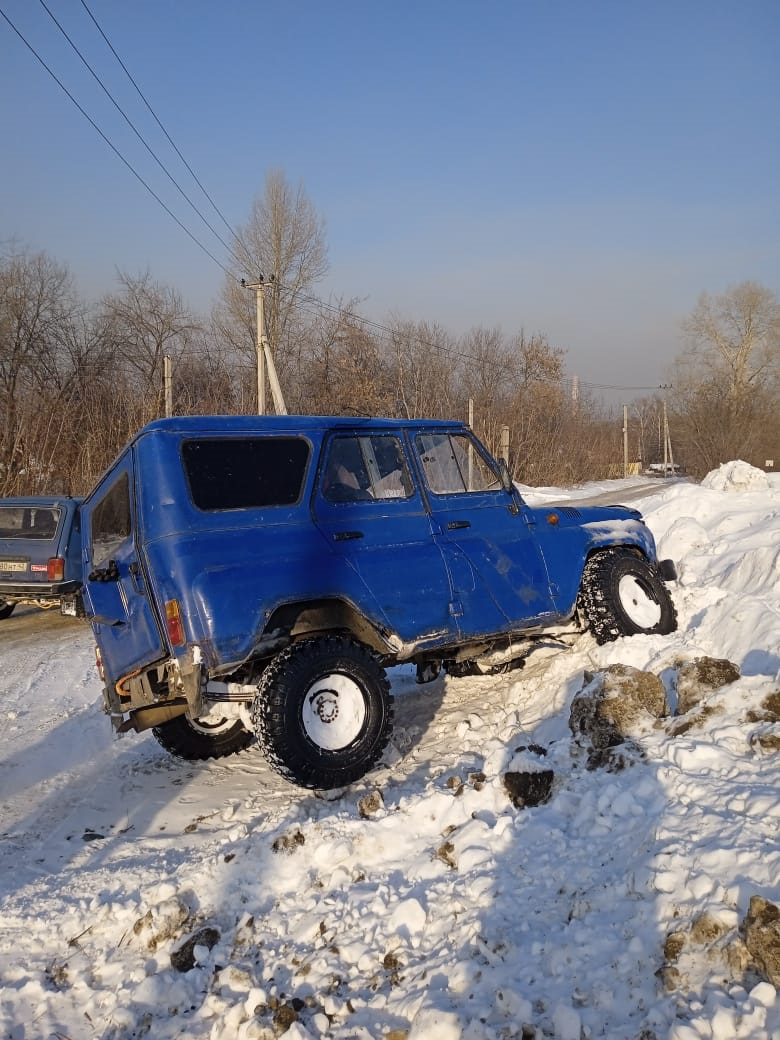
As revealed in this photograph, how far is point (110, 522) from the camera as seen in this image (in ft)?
17.3

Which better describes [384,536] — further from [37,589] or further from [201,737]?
[37,589]

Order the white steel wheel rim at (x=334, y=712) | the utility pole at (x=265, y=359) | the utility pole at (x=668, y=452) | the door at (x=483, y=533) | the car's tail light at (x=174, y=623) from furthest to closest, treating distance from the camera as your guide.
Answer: the utility pole at (x=668, y=452) → the utility pole at (x=265, y=359) → the door at (x=483, y=533) → the white steel wheel rim at (x=334, y=712) → the car's tail light at (x=174, y=623)

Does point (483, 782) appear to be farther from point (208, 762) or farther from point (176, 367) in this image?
point (176, 367)

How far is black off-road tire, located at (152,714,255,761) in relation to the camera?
18.0 feet

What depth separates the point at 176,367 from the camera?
32.5m

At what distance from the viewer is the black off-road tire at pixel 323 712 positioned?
442 centimetres

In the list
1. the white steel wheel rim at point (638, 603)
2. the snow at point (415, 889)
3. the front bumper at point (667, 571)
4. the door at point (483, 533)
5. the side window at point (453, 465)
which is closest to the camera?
the snow at point (415, 889)

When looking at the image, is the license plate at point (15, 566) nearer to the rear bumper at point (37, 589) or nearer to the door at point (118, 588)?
the rear bumper at point (37, 589)

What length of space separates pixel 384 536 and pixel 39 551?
7360mm

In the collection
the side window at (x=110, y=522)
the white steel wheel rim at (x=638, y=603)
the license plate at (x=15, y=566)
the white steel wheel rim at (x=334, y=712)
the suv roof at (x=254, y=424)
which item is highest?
the suv roof at (x=254, y=424)

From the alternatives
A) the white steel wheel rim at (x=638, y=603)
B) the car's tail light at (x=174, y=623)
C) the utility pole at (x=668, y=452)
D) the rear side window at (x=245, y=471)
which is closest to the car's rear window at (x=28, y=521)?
the rear side window at (x=245, y=471)

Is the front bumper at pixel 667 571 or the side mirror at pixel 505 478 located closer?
the side mirror at pixel 505 478

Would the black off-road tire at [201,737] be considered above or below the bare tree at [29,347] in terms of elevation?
below

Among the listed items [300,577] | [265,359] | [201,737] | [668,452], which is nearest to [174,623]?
[300,577]
